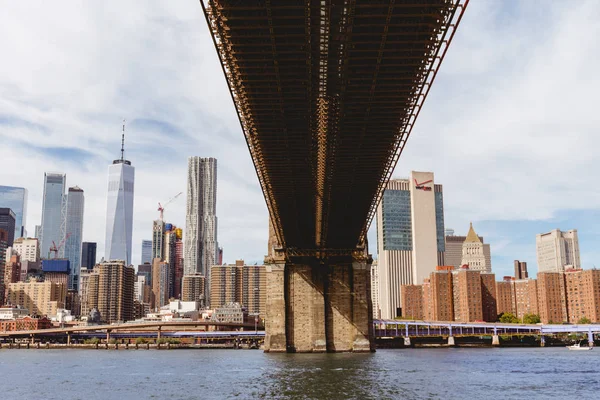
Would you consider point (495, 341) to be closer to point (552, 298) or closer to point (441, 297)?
point (441, 297)

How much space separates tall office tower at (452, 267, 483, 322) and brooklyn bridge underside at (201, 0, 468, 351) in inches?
3671

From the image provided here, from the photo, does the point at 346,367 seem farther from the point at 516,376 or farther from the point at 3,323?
the point at 3,323

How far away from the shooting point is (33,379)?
170ft

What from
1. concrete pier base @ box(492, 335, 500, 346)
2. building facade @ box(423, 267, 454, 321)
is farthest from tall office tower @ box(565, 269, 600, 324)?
concrete pier base @ box(492, 335, 500, 346)

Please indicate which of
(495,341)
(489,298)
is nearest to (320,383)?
(495,341)

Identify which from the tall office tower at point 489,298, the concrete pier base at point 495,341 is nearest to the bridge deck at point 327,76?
the concrete pier base at point 495,341

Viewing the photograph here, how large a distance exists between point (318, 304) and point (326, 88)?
45.3 m

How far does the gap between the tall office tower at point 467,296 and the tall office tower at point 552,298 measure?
1526cm

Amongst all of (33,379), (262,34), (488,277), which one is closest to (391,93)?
(262,34)

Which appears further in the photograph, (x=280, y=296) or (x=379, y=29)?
(x=280, y=296)

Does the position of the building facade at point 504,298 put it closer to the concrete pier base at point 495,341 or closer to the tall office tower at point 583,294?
the tall office tower at point 583,294

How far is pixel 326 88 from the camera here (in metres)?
31.3

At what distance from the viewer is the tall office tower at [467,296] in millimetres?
150750

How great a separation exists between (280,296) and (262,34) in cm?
5048
